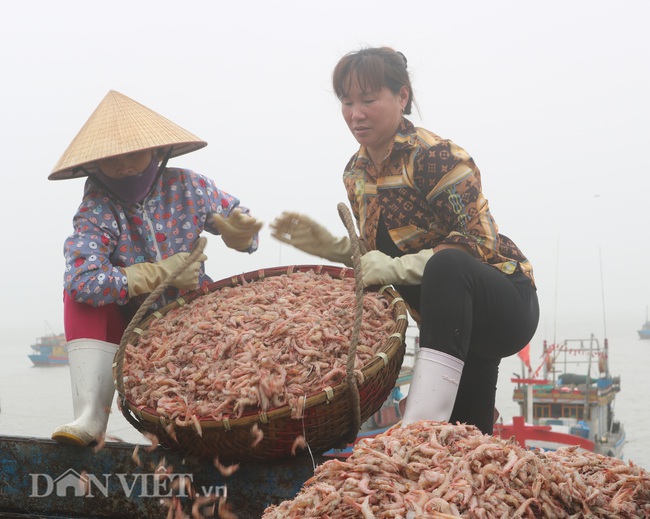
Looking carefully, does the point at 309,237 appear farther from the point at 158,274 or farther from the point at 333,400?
the point at 333,400

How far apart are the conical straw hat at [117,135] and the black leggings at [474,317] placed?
129 centimetres

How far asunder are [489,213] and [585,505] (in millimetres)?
1308

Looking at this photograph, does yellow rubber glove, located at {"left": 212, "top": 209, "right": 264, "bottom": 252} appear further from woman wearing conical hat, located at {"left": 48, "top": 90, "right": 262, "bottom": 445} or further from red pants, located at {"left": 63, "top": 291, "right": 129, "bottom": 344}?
red pants, located at {"left": 63, "top": 291, "right": 129, "bottom": 344}

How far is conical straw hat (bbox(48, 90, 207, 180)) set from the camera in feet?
9.45

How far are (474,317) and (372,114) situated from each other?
0.87m

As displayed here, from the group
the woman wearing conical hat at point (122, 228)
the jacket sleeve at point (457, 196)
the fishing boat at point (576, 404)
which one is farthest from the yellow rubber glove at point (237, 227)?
the fishing boat at point (576, 404)

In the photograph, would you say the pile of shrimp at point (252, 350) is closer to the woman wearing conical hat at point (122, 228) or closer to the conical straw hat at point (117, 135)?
the woman wearing conical hat at point (122, 228)

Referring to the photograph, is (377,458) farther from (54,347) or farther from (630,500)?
(54,347)

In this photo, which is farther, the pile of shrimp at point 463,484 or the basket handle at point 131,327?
the basket handle at point 131,327

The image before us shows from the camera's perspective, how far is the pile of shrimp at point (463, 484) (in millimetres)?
1408

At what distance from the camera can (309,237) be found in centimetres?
288

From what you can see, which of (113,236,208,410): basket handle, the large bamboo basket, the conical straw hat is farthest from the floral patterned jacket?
the large bamboo basket

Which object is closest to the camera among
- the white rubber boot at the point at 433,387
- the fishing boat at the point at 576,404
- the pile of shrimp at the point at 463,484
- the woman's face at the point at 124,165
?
the pile of shrimp at the point at 463,484

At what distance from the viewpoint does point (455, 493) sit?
141 centimetres
